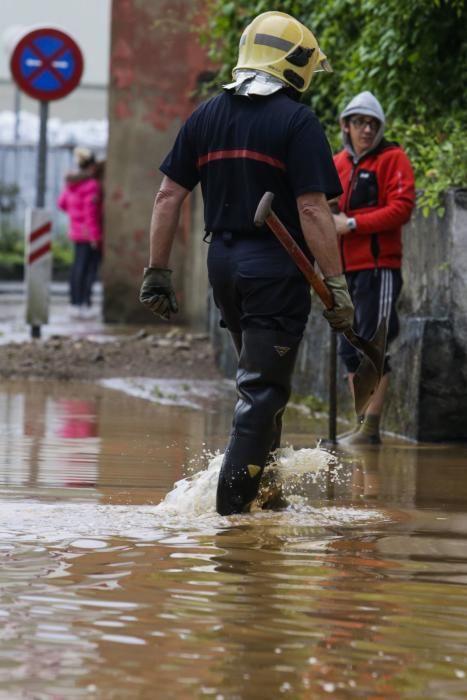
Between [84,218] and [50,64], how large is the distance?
4994 millimetres

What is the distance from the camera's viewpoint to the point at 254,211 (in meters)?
6.50

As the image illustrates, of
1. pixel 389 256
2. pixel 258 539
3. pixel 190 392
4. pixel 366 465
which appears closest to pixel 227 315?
pixel 258 539

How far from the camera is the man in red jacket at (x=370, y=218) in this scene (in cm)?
948

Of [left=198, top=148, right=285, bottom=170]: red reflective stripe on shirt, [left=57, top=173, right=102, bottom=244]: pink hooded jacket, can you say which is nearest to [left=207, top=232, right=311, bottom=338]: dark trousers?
[left=198, top=148, right=285, bottom=170]: red reflective stripe on shirt

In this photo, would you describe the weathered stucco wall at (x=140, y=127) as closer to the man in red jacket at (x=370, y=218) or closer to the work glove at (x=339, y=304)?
the man in red jacket at (x=370, y=218)

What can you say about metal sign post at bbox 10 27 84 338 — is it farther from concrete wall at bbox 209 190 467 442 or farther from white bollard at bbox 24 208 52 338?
concrete wall at bbox 209 190 467 442

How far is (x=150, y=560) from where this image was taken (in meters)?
5.62

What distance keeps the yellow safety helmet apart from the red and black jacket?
2869 millimetres

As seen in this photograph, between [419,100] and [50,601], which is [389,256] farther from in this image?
[50,601]

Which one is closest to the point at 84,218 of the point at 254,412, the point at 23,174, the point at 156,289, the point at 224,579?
the point at 23,174

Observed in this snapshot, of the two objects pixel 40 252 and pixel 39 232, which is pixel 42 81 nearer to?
pixel 39 232

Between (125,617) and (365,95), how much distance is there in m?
5.31

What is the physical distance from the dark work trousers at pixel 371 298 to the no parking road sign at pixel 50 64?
7.92m

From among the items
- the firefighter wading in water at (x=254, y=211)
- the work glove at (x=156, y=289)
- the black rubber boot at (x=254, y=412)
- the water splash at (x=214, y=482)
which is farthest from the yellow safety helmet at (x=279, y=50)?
the water splash at (x=214, y=482)
